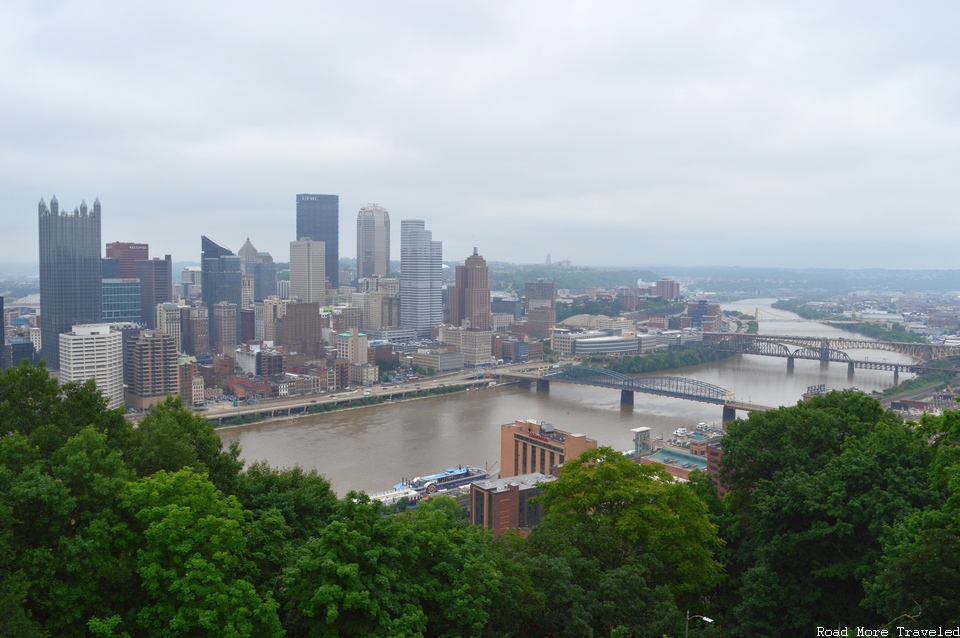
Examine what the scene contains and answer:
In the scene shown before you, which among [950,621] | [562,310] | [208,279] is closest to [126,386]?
[208,279]

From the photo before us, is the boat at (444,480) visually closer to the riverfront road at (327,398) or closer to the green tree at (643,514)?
the green tree at (643,514)

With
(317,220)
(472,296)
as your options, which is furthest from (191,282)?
(472,296)

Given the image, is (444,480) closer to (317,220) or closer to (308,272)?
(308,272)

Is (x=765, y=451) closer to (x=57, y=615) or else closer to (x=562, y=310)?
(x=57, y=615)

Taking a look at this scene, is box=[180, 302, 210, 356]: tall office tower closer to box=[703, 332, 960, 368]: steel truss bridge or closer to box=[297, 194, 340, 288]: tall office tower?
box=[703, 332, 960, 368]: steel truss bridge

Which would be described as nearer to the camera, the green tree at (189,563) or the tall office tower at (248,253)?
the green tree at (189,563)

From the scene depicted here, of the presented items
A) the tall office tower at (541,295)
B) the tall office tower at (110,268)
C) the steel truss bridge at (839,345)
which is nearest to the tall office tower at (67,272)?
the tall office tower at (110,268)
